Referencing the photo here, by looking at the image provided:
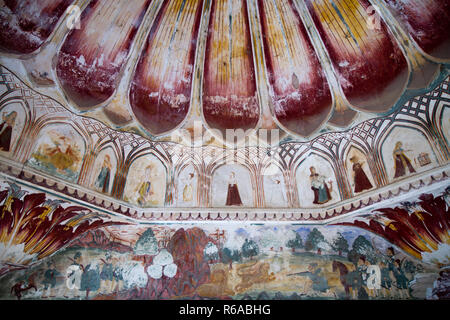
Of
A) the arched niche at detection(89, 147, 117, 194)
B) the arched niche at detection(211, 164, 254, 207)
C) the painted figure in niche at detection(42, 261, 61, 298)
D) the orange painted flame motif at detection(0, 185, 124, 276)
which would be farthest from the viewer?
the arched niche at detection(211, 164, 254, 207)

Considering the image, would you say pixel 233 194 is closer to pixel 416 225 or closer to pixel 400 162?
pixel 400 162

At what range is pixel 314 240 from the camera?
7039mm

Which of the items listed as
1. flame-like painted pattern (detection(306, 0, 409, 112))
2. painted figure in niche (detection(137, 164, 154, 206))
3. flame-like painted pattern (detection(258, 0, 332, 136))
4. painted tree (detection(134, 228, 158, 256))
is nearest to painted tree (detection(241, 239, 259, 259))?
painted tree (detection(134, 228, 158, 256))

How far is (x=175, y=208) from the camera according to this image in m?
7.19

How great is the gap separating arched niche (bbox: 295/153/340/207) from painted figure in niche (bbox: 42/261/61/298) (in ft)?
17.6

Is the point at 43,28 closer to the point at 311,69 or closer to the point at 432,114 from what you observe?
the point at 311,69

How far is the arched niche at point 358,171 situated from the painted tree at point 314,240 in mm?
1202

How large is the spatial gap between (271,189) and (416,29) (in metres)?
4.47

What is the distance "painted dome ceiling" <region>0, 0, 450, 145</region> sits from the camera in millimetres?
6414

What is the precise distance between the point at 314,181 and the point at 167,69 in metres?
4.46

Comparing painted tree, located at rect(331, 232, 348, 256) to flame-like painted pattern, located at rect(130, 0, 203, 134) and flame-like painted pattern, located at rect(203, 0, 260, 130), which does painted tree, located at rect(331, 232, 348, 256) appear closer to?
flame-like painted pattern, located at rect(203, 0, 260, 130)

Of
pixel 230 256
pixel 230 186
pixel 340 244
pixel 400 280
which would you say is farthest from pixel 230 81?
pixel 400 280

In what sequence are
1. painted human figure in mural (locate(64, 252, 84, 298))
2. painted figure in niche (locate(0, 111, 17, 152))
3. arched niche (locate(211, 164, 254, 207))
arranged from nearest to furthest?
painted figure in niche (locate(0, 111, 17, 152))
painted human figure in mural (locate(64, 252, 84, 298))
arched niche (locate(211, 164, 254, 207))

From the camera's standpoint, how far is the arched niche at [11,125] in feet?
18.5
